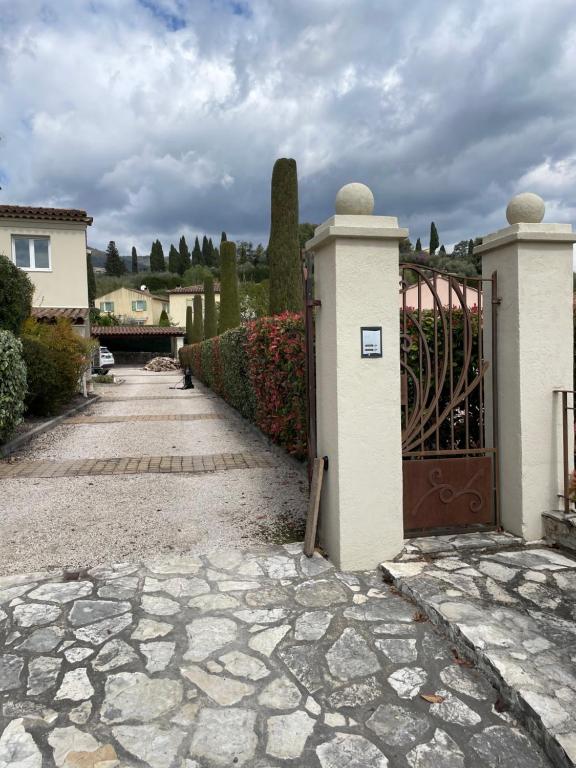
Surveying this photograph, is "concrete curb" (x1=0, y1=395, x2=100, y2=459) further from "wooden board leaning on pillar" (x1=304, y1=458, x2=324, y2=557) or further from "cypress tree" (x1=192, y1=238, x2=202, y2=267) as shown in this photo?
"cypress tree" (x1=192, y1=238, x2=202, y2=267)

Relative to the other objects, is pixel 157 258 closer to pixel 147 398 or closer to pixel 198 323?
pixel 198 323

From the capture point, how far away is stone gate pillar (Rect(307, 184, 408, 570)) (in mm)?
3641

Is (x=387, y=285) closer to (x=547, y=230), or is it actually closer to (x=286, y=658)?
(x=547, y=230)

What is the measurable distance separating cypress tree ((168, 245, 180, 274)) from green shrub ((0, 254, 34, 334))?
8445 cm

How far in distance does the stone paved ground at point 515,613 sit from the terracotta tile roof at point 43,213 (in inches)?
780

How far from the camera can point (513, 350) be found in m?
4.06

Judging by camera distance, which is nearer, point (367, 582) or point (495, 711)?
point (495, 711)

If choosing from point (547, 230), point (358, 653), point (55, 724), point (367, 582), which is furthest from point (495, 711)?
point (547, 230)

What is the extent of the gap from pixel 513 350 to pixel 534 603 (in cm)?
178

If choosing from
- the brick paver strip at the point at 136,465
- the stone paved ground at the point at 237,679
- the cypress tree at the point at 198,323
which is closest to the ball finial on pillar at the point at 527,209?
the stone paved ground at the point at 237,679

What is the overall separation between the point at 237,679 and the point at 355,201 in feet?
9.54

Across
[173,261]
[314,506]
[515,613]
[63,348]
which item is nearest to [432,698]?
[515,613]

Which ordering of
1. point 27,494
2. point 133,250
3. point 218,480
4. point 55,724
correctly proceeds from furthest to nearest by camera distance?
1. point 133,250
2. point 218,480
3. point 27,494
4. point 55,724

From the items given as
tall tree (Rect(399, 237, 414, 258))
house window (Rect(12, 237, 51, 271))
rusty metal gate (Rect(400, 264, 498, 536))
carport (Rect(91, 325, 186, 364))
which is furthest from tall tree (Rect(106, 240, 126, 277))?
rusty metal gate (Rect(400, 264, 498, 536))
